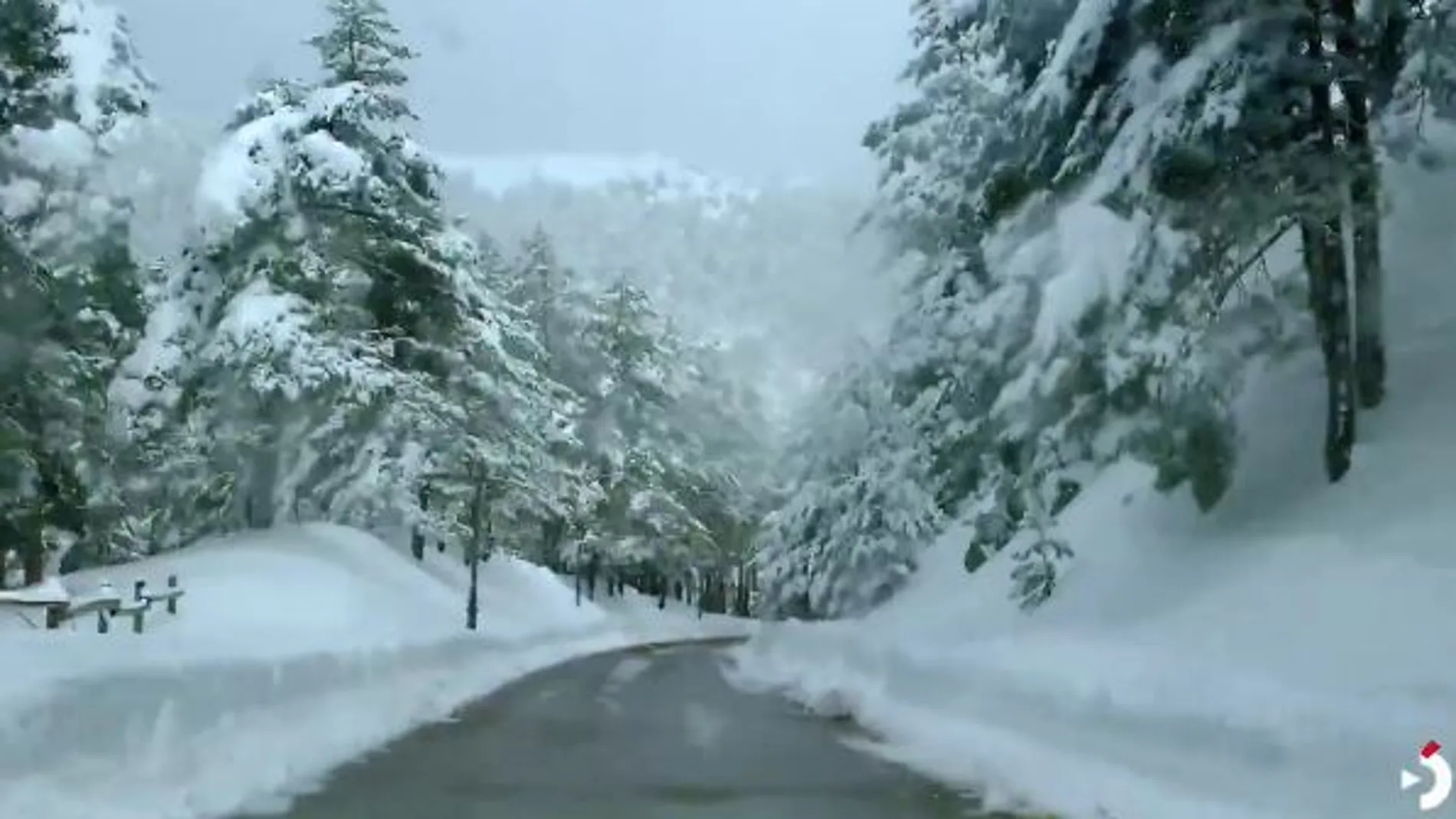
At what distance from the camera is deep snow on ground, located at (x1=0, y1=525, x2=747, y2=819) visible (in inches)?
417

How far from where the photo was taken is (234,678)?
14.7 meters

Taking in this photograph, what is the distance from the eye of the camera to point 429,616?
36844mm

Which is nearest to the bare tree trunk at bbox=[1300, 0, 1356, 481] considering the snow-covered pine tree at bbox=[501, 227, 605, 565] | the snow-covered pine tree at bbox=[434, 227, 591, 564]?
the snow-covered pine tree at bbox=[434, 227, 591, 564]

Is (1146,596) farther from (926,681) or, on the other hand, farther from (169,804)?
(169,804)

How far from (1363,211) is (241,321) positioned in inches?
891

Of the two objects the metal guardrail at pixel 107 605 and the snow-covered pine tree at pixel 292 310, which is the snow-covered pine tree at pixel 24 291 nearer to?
the metal guardrail at pixel 107 605

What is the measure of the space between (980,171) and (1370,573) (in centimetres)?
751

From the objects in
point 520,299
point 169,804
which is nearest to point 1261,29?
point 169,804

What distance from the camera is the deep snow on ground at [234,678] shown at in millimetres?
10594

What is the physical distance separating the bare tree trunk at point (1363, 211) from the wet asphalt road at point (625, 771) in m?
6.29

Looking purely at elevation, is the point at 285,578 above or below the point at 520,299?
below

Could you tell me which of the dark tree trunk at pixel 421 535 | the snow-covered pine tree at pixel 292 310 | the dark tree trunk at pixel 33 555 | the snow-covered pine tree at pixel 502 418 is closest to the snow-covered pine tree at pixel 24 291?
the dark tree trunk at pixel 33 555

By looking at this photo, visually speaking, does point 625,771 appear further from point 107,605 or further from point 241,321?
point 241,321

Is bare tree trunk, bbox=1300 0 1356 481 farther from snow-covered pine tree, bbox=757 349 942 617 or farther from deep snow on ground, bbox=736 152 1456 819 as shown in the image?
snow-covered pine tree, bbox=757 349 942 617
